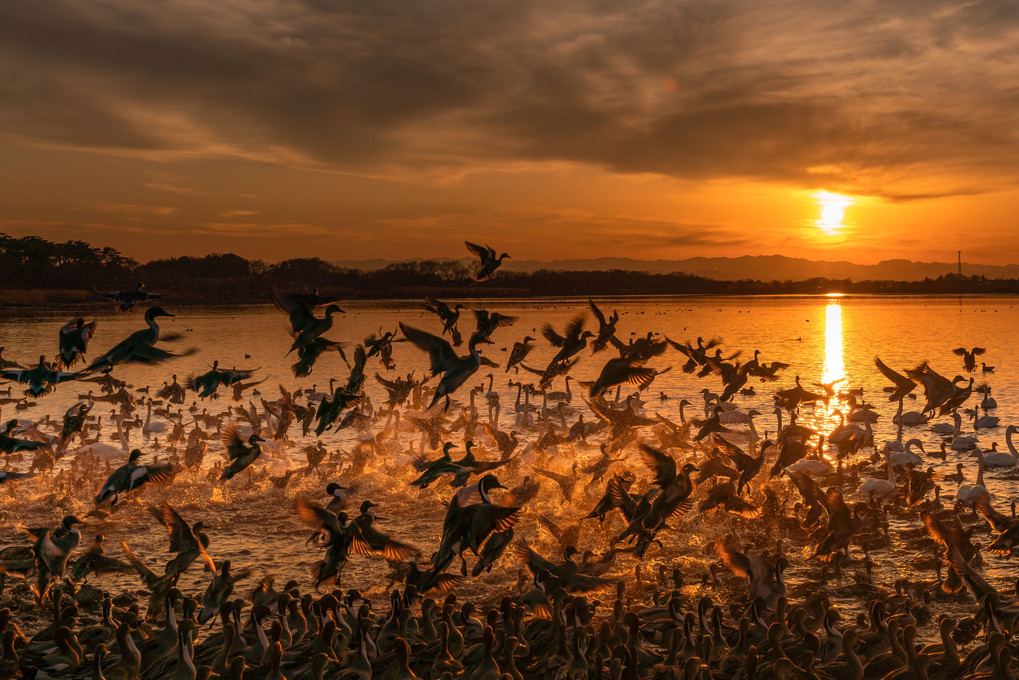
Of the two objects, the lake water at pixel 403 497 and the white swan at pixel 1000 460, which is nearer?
the lake water at pixel 403 497

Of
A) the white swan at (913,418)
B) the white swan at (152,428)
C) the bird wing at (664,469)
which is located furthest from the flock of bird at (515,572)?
the white swan at (913,418)

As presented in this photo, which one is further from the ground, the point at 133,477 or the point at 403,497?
the point at 133,477

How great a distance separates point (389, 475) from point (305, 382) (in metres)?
20.0

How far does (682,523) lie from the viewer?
13.2 meters

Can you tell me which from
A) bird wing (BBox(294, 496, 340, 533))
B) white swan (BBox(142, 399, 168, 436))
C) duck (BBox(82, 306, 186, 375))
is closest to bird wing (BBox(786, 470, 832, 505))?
bird wing (BBox(294, 496, 340, 533))

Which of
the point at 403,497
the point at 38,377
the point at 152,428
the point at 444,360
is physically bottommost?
the point at 403,497

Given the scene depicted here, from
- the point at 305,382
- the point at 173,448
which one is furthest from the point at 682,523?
the point at 305,382

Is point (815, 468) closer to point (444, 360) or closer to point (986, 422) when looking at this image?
point (986, 422)

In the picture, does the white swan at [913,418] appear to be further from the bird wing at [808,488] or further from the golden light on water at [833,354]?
the bird wing at [808,488]

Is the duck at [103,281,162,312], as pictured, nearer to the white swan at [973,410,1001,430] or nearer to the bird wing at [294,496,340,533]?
the bird wing at [294,496,340,533]

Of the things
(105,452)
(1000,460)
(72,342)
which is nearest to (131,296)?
(72,342)

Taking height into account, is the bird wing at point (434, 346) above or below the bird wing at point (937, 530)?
above

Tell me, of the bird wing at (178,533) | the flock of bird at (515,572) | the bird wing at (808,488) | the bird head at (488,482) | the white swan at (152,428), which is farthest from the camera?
the white swan at (152,428)

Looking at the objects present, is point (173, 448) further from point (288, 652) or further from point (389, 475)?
point (288, 652)
